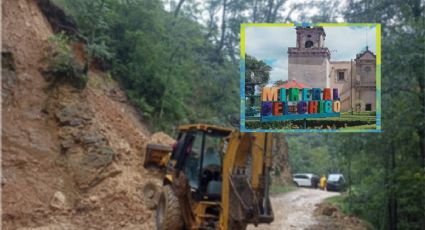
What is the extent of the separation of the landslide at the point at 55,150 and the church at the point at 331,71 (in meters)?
7.85

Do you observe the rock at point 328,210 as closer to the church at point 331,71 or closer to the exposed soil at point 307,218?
the exposed soil at point 307,218

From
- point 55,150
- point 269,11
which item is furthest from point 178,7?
point 55,150

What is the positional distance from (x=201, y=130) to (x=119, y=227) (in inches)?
156

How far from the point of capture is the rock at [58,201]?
11.9 m

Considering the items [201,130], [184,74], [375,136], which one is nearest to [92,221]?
[201,130]

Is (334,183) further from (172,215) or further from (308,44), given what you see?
(308,44)

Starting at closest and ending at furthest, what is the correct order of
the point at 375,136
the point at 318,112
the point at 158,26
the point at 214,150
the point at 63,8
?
1. the point at 318,112
2. the point at 214,150
3. the point at 375,136
4. the point at 63,8
5. the point at 158,26

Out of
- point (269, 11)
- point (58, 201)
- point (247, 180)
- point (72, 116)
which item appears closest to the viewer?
point (247, 180)

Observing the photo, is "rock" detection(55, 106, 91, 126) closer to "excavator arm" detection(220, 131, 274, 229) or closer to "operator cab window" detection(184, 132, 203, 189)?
"operator cab window" detection(184, 132, 203, 189)

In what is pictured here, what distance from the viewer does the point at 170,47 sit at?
22641 mm

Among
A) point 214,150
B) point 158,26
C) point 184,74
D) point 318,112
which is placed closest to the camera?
point 318,112

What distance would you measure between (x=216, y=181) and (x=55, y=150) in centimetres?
555

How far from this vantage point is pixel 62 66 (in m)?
14.4

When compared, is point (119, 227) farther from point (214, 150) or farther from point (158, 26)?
point (158, 26)
